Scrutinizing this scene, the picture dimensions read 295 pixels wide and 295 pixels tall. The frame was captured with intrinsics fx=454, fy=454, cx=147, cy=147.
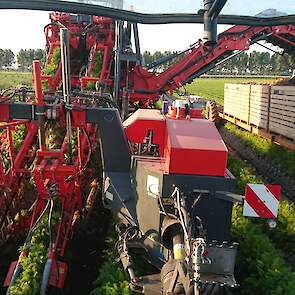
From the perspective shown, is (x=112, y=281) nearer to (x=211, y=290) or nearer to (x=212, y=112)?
(x=211, y=290)

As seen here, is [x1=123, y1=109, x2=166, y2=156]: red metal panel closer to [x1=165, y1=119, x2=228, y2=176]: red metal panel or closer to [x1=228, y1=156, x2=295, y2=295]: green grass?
[x1=165, y1=119, x2=228, y2=176]: red metal panel

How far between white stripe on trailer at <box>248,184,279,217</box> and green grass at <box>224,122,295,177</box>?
527 centimetres

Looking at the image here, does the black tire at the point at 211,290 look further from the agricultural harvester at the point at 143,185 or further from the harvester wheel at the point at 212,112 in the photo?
the harvester wheel at the point at 212,112

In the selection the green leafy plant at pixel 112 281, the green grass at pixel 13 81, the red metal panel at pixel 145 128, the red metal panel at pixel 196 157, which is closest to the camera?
the red metal panel at pixel 196 157

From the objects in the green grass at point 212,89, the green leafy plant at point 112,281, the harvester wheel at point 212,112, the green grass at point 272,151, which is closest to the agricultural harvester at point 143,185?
the green leafy plant at point 112,281

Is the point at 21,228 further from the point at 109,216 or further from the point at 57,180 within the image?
the point at 109,216

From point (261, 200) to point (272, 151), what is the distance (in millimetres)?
6748

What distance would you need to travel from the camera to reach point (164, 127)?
14.4 ft

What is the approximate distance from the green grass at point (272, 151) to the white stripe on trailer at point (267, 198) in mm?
5265

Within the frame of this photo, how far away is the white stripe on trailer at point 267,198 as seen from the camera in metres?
3.46

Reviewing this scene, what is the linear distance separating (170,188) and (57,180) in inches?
49.8

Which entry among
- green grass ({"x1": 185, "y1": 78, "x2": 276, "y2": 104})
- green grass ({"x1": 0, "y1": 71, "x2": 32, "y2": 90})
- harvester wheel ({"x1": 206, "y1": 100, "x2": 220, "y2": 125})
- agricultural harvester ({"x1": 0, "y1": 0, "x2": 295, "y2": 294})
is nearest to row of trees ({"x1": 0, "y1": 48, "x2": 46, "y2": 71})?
green grass ({"x1": 0, "y1": 71, "x2": 32, "y2": 90})

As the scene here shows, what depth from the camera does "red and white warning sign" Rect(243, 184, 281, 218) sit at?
3.43 meters

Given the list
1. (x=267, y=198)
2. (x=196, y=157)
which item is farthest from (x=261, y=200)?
(x=196, y=157)
